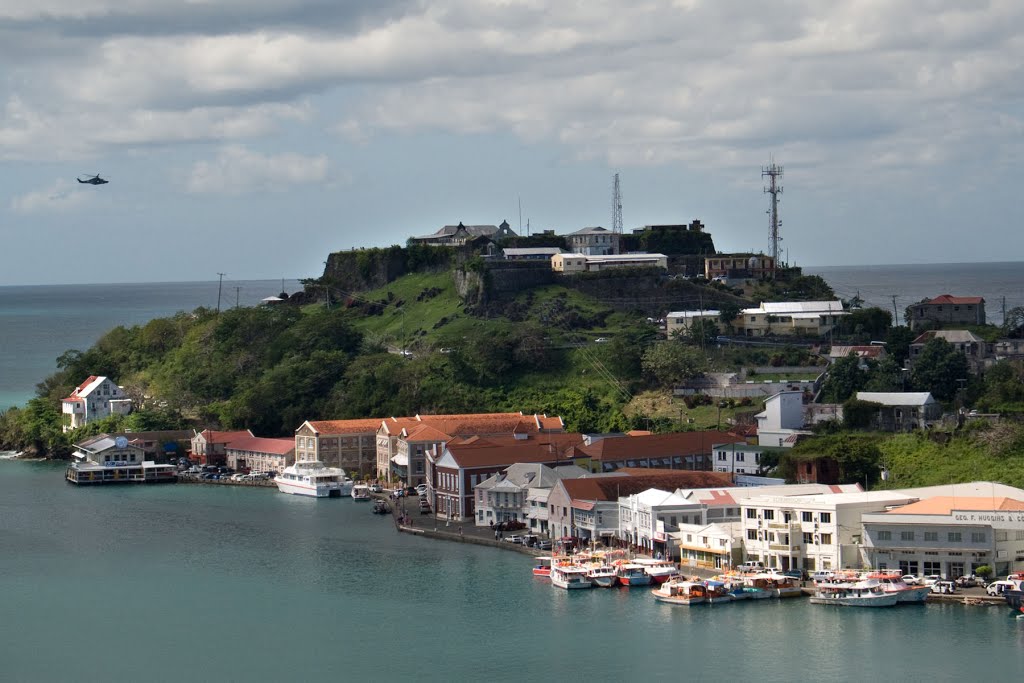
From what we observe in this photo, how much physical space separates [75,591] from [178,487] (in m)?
14.7

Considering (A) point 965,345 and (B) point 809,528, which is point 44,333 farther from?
(B) point 809,528

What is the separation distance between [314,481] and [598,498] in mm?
11866

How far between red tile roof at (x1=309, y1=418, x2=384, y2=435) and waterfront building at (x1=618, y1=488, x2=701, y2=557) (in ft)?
47.2

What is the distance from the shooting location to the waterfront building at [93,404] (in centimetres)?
5378

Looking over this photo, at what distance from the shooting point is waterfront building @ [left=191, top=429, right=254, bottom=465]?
4722cm

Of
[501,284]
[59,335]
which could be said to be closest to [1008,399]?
[501,284]

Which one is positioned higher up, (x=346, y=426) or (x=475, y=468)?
(x=346, y=426)

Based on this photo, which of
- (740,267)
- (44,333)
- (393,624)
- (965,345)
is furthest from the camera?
(44,333)

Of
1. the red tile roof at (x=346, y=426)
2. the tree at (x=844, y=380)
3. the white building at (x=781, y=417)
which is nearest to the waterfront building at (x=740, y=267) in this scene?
the tree at (x=844, y=380)

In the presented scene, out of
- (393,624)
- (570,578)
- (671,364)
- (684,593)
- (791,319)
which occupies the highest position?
(791,319)

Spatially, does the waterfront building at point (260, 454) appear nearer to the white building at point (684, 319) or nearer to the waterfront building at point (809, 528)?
the white building at point (684, 319)

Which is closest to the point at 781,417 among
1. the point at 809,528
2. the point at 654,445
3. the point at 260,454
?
the point at 654,445

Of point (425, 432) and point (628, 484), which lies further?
point (425, 432)

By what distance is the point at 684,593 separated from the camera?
27047 millimetres
